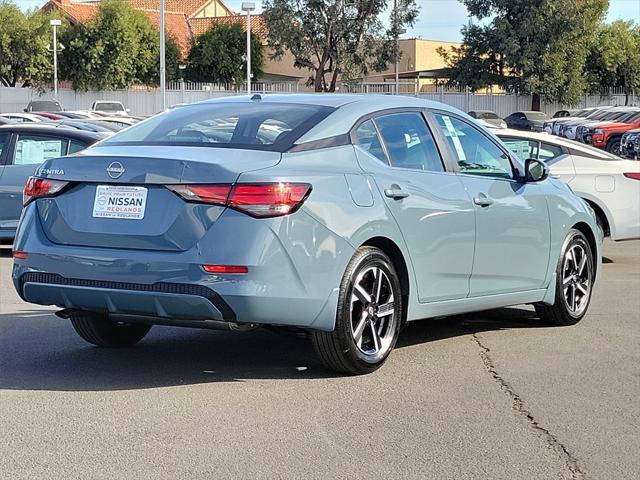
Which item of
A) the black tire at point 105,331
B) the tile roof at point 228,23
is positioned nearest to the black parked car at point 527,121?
the tile roof at point 228,23

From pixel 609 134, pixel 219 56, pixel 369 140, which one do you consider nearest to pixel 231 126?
pixel 369 140

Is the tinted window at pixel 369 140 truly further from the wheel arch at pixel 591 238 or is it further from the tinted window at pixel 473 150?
the wheel arch at pixel 591 238

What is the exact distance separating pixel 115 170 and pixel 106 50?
5844cm

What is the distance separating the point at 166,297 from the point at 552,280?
11.2ft

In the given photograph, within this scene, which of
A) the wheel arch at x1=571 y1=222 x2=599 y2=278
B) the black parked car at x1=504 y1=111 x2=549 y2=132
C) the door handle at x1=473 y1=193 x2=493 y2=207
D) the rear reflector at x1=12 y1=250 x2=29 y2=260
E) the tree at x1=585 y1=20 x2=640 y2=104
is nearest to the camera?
the rear reflector at x1=12 y1=250 x2=29 y2=260

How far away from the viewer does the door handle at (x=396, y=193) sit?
6383 millimetres

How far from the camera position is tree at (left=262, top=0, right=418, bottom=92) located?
6278 cm

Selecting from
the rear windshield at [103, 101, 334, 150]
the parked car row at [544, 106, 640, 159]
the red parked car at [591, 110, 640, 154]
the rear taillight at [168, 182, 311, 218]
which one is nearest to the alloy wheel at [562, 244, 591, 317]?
the rear windshield at [103, 101, 334, 150]

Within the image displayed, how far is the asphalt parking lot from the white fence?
169ft

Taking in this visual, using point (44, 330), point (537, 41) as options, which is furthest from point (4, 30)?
point (44, 330)

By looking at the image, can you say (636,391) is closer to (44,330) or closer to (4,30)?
(44,330)

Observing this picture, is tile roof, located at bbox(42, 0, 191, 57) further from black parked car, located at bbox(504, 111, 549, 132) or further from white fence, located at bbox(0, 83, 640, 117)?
black parked car, located at bbox(504, 111, 549, 132)

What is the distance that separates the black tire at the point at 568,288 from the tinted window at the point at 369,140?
2133mm

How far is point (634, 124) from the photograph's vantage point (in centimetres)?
3816
